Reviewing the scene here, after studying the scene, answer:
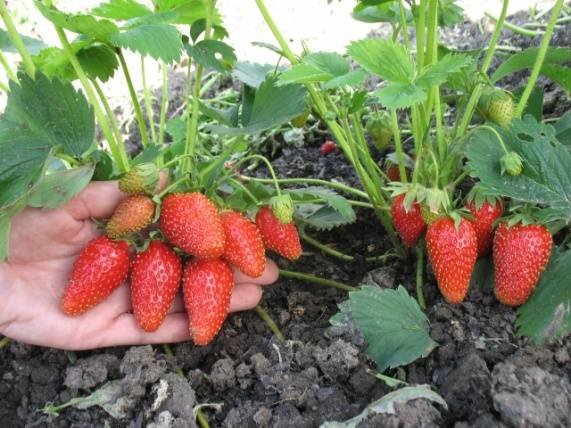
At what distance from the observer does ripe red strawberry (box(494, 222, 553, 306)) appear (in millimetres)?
1345

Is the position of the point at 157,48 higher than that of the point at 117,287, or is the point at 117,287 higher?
the point at 157,48

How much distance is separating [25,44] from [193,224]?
74cm

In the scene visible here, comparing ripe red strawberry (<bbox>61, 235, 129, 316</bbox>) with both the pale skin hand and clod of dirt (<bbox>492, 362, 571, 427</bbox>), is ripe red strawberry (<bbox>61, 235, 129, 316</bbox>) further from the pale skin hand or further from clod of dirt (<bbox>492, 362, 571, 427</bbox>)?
clod of dirt (<bbox>492, 362, 571, 427</bbox>)

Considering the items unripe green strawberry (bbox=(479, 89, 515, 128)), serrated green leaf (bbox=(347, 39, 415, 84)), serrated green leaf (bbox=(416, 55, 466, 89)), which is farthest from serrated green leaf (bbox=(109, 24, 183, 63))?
unripe green strawberry (bbox=(479, 89, 515, 128))

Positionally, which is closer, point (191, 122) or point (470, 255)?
point (470, 255)

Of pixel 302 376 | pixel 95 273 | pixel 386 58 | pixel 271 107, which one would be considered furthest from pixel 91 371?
pixel 386 58

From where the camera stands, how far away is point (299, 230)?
1.72 metres

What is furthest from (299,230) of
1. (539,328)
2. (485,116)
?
(539,328)

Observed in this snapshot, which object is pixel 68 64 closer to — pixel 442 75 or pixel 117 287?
pixel 117 287

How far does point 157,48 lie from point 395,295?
2.27 ft

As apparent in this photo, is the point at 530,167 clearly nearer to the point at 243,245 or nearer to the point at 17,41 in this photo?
the point at 243,245

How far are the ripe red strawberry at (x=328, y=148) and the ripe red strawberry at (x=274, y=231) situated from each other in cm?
81

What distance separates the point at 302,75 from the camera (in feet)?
4.24

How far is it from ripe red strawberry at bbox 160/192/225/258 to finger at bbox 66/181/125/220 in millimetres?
120
